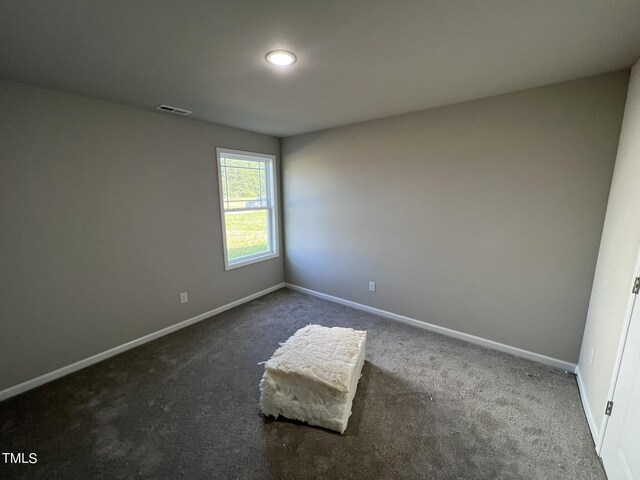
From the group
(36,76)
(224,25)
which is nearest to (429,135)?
(224,25)

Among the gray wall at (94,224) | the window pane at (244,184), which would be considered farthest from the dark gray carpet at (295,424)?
the window pane at (244,184)

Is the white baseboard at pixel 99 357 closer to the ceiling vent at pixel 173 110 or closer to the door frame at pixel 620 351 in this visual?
the ceiling vent at pixel 173 110

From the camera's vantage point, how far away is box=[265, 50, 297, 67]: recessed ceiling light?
5.18 ft

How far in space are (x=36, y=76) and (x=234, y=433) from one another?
275 cm

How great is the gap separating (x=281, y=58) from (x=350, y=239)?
2234 millimetres

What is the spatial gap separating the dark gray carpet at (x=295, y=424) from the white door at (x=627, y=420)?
168mm

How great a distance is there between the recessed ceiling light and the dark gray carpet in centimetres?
233

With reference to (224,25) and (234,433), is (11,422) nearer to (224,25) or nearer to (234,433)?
(234,433)

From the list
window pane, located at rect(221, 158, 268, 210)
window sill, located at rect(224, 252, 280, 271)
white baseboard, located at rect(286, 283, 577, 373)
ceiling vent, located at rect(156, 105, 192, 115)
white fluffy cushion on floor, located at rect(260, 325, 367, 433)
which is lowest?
white baseboard, located at rect(286, 283, 577, 373)

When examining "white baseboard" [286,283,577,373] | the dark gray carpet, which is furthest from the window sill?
the dark gray carpet

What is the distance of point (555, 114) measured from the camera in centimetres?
206

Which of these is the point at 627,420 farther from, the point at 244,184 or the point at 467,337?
the point at 244,184

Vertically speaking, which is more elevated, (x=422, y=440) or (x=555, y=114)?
(x=555, y=114)

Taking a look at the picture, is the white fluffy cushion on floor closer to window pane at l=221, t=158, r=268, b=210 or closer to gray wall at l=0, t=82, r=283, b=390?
gray wall at l=0, t=82, r=283, b=390
